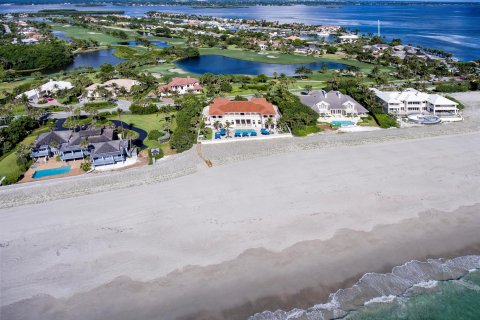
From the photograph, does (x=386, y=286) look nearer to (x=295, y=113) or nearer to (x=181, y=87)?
(x=295, y=113)

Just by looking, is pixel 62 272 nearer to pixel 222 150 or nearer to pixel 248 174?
pixel 248 174

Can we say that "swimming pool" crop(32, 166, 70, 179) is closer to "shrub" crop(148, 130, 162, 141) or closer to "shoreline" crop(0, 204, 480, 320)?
"shrub" crop(148, 130, 162, 141)

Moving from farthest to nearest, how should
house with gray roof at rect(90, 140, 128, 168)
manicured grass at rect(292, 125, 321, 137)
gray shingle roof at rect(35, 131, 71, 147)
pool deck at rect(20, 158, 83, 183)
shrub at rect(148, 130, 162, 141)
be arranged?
shrub at rect(148, 130, 162, 141)
manicured grass at rect(292, 125, 321, 137)
gray shingle roof at rect(35, 131, 71, 147)
house with gray roof at rect(90, 140, 128, 168)
pool deck at rect(20, 158, 83, 183)

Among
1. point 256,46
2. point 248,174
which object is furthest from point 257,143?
point 256,46

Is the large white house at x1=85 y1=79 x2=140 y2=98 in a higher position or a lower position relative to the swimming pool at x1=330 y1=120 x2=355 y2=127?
higher

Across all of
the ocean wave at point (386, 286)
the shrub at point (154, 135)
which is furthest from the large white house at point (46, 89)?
the ocean wave at point (386, 286)

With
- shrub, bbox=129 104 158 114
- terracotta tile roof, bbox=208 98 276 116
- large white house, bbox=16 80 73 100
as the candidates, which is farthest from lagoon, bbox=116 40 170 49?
terracotta tile roof, bbox=208 98 276 116
